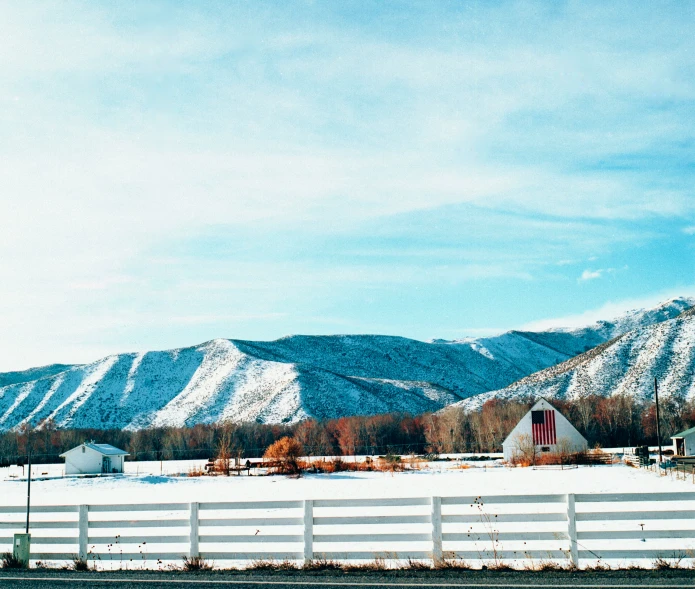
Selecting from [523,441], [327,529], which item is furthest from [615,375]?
[327,529]

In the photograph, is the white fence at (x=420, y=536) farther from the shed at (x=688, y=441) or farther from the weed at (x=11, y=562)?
the shed at (x=688, y=441)

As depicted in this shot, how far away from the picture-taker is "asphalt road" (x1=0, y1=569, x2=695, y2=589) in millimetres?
11930

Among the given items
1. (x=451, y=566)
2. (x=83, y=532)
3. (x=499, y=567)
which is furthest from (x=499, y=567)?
(x=83, y=532)

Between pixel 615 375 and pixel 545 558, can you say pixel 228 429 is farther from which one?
pixel 545 558

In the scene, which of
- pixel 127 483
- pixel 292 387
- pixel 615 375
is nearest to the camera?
pixel 127 483

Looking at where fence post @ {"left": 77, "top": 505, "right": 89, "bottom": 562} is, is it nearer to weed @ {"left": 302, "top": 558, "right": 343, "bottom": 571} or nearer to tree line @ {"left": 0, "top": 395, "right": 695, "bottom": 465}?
weed @ {"left": 302, "top": 558, "right": 343, "bottom": 571}

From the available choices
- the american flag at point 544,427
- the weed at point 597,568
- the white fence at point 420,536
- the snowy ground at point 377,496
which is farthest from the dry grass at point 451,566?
the american flag at point 544,427

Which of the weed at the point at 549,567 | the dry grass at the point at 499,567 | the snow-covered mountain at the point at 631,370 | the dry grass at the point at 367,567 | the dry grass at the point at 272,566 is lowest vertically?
the dry grass at the point at 272,566

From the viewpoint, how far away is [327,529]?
1040 inches

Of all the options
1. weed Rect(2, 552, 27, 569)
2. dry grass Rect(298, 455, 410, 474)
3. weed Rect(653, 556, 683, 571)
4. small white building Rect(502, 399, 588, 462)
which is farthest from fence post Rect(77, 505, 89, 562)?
small white building Rect(502, 399, 588, 462)

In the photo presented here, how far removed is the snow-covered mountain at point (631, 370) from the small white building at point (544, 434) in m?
48.1

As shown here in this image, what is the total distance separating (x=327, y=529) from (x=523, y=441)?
2279 inches

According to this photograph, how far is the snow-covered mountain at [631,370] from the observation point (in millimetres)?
128875

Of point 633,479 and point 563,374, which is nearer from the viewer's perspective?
point 633,479
